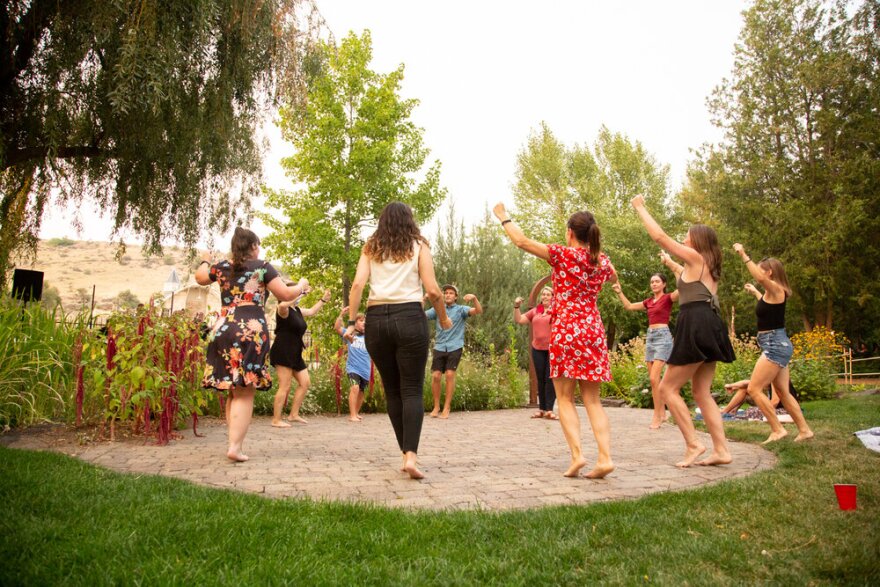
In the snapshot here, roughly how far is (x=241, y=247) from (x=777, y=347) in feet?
17.4

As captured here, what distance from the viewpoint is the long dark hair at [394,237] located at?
464 cm

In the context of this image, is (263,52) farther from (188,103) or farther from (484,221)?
(484,221)

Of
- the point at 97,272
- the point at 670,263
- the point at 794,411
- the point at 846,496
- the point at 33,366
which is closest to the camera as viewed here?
the point at 846,496

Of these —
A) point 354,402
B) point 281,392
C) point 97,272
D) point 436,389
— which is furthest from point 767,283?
point 97,272

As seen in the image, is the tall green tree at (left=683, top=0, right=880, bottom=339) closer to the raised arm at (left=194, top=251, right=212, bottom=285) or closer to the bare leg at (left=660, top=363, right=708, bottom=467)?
the bare leg at (left=660, top=363, right=708, bottom=467)

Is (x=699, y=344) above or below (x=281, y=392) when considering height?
above

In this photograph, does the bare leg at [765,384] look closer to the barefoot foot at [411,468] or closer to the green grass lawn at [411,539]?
the green grass lawn at [411,539]

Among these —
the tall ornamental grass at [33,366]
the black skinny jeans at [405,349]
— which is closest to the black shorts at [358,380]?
the tall ornamental grass at [33,366]

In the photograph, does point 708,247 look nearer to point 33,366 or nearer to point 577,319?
point 577,319

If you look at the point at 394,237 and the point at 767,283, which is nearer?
the point at 394,237

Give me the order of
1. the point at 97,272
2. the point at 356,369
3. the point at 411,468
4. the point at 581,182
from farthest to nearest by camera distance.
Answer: the point at 97,272 < the point at 581,182 < the point at 356,369 < the point at 411,468

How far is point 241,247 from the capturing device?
5.12 meters

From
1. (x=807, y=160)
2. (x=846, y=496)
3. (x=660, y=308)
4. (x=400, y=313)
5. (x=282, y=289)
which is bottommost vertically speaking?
(x=846, y=496)

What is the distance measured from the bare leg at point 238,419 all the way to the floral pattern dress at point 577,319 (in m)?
2.47
